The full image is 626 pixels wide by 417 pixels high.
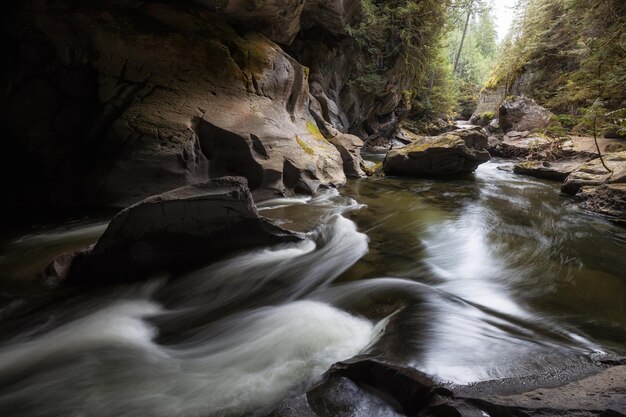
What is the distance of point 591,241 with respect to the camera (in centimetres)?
489

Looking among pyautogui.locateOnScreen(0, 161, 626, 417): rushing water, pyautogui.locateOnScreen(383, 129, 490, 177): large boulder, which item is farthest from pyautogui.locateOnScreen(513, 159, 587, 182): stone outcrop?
pyautogui.locateOnScreen(0, 161, 626, 417): rushing water

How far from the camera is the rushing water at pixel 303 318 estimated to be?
2.15 m

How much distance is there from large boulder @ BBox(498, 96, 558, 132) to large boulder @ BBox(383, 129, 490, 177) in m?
8.36

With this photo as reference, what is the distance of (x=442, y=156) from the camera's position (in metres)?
10.0

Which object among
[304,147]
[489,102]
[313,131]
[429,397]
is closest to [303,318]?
[429,397]

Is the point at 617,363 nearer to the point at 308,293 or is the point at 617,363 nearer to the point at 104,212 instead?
the point at 308,293

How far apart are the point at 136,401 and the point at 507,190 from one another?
942cm

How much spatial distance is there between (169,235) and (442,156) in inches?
349

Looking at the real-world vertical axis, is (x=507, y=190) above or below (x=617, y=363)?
above

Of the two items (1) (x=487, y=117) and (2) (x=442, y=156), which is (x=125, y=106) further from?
(1) (x=487, y=117)

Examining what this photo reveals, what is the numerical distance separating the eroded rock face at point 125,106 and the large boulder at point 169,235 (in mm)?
2229

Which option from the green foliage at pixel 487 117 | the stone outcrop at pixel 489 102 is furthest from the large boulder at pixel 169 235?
the green foliage at pixel 487 117

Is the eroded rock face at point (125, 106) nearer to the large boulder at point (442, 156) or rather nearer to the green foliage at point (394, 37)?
the large boulder at point (442, 156)

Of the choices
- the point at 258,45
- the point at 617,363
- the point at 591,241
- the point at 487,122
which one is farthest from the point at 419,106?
the point at 617,363
